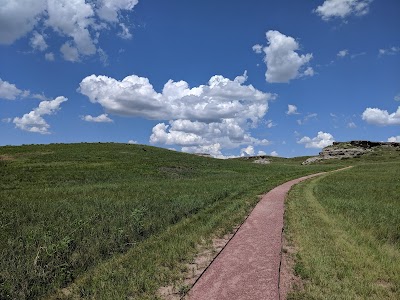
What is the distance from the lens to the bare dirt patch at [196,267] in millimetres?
8305

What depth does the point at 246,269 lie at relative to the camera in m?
9.63

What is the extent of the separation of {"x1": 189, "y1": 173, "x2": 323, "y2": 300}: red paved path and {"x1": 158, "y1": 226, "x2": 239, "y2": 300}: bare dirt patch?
19 cm

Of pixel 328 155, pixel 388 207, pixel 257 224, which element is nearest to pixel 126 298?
pixel 257 224

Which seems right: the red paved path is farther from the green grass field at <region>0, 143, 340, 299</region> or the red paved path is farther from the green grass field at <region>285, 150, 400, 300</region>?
the green grass field at <region>0, 143, 340, 299</region>

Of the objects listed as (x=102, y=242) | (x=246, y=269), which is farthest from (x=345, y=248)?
(x=102, y=242)

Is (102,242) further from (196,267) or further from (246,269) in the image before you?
(246,269)

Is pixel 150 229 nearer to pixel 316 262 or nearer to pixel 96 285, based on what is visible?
pixel 96 285

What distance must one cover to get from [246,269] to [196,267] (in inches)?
60.7

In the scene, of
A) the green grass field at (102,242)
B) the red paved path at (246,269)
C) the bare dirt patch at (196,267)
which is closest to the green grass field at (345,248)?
the red paved path at (246,269)

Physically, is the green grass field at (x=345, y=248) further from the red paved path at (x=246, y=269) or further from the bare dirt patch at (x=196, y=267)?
the bare dirt patch at (x=196, y=267)

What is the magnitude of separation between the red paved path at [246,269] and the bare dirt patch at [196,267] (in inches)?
7.6

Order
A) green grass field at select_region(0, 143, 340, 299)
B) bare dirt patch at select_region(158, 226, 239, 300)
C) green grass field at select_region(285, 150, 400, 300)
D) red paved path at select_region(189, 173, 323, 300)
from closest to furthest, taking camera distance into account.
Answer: red paved path at select_region(189, 173, 323, 300) → bare dirt patch at select_region(158, 226, 239, 300) → green grass field at select_region(285, 150, 400, 300) → green grass field at select_region(0, 143, 340, 299)

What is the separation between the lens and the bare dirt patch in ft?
27.2

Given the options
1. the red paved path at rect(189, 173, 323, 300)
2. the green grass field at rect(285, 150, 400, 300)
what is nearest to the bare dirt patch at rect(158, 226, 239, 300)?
the red paved path at rect(189, 173, 323, 300)
